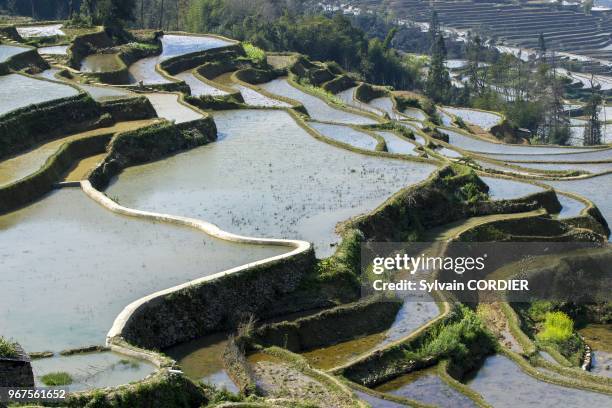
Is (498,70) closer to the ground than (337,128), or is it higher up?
closer to the ground

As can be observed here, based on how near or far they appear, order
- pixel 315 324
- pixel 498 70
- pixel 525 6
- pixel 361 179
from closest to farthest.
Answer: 1. pixel 315 324
2. pixel 361 179
3. pixel 498 70
4. pixel 525 6

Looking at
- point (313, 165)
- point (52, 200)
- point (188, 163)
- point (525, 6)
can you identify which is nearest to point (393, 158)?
point (313, 165)

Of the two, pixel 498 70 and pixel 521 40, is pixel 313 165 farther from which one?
pixel 521 40

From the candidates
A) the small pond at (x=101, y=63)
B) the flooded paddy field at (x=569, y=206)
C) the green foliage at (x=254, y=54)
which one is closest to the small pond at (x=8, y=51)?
the small pond at (x=101, y=63)

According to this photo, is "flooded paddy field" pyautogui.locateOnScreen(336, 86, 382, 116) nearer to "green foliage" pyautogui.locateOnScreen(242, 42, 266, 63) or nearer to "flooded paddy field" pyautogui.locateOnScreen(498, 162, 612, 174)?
"green foliage" pyautogui.locateOnScreen(242, 42, 266, 63)

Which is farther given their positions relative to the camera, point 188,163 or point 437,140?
point 437,140

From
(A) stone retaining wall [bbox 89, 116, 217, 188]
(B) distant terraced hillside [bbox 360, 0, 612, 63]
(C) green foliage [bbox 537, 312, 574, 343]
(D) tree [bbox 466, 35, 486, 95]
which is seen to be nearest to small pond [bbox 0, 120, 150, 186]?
(A) stone retaining wall [bbox 89, 116, 217, 188]

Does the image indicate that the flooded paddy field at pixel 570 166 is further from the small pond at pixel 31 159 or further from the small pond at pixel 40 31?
the small pond at pixel 40 31

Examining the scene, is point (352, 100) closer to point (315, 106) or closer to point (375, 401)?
point (315, 106)

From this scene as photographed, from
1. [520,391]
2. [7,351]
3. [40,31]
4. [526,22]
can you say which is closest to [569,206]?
[520,391]
